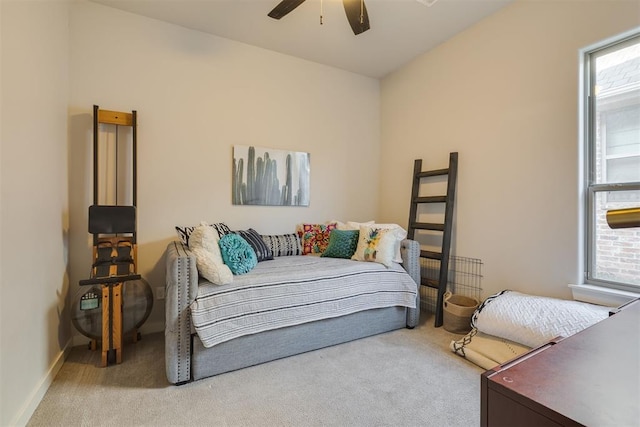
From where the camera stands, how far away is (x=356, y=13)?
1888mm

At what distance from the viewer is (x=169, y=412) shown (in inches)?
61.8

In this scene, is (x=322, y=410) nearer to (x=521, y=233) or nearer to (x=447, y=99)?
(x=521, y=233)

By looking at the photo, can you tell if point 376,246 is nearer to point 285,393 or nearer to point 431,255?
point 431,255

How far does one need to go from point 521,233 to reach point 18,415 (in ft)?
11.0

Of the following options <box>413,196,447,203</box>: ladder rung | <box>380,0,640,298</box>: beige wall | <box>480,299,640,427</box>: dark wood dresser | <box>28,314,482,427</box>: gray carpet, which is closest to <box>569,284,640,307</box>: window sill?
<box>380,0,640,298</box>: beige wall

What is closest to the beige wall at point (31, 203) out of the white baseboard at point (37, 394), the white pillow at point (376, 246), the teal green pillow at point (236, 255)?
the white baseboard at point (37, 394)

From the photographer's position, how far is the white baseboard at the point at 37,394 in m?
1.42

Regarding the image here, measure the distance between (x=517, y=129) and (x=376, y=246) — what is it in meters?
1.52

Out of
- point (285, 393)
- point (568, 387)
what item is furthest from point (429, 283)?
point (568, 387)

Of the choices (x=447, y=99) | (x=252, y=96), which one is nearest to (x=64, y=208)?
(x=252, y=96)

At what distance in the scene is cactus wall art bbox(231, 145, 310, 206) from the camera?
3.03 m

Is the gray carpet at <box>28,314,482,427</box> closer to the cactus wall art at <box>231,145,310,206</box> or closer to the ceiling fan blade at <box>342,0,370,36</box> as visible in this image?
the cactus wall art at <box>231,145,310,206</box>

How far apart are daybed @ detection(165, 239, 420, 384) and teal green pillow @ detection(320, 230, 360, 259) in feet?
0.49

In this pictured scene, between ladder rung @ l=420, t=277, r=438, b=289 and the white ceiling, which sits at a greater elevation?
the white ceiling
